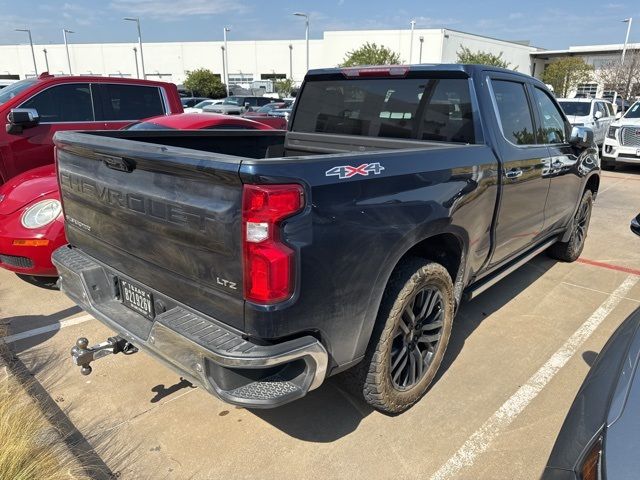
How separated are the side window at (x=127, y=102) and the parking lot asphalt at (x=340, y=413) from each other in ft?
10.9

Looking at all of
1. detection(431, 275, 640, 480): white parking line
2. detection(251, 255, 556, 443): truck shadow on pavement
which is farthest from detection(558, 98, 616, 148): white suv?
detection(251, 255, 556, 443): truck shadow on pavement

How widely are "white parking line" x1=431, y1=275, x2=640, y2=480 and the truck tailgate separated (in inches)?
56.2

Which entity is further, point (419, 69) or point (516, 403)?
point (419, 69)

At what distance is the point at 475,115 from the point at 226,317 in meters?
2.19

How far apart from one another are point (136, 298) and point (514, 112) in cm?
304

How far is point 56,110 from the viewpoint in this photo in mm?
6375

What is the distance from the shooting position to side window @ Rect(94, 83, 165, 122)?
6730mm

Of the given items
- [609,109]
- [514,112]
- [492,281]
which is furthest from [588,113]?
[492,281]

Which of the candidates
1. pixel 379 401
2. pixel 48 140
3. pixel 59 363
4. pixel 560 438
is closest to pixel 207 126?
pixel 48 140

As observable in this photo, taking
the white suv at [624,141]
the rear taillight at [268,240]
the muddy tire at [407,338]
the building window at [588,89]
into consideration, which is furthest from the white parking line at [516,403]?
the building window at [588,89]

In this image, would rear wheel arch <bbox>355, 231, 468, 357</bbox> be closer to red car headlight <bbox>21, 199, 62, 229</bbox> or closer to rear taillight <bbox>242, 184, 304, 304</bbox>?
rear taillight <bbox>242, 184, 304, 304</bbox>

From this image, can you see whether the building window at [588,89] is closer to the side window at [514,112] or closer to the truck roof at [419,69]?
the side window at [514,112]

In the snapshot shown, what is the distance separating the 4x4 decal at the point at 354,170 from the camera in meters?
2.13

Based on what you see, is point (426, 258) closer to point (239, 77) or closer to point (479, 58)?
point (479, 58)
